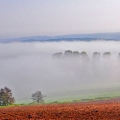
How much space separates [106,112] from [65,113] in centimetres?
222

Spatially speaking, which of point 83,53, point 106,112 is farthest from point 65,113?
point 83,53

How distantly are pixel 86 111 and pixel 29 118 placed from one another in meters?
3.36

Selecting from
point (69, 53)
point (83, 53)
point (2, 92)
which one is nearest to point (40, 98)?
point (2, 92)

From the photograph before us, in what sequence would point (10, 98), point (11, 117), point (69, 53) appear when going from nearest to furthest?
point (11, 117), point (10, 98), point (69, 53)

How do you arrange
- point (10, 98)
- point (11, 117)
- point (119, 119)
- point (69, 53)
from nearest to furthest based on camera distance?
point (119, 119) < point (11, 117) < point (10, 98) < point (69, 53)

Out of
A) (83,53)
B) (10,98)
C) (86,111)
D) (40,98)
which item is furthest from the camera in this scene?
(83,53)

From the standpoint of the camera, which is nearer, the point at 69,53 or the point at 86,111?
the point at 86,111

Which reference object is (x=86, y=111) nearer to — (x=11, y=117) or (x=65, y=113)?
(x=65, y=113)

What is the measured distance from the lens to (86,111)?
685 inches

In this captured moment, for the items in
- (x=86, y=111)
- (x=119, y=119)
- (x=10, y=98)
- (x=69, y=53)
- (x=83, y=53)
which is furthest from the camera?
(x=69, y=53)

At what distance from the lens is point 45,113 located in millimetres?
17203

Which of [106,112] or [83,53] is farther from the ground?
[83,53]

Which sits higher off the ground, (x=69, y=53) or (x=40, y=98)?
(x=69, y=53)

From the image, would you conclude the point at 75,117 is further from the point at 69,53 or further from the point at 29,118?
the point at 69,53
